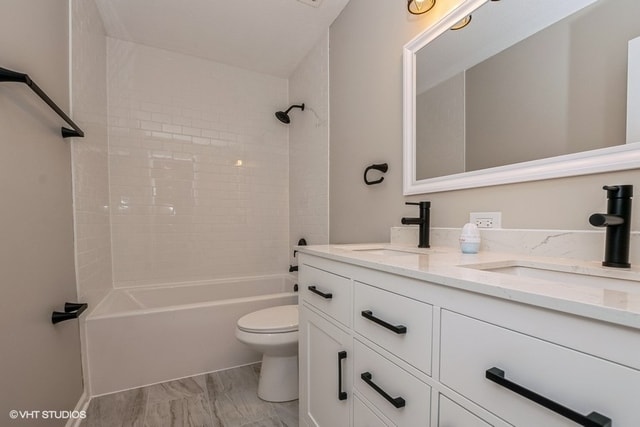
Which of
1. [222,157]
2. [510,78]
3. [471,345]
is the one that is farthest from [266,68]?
[471,345]

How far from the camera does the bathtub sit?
5.58ft

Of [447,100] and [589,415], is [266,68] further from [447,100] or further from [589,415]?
[589,415]

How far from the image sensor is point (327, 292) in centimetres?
104

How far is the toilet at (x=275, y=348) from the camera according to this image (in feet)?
5.08

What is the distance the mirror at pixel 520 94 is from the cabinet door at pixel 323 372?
0.77 m

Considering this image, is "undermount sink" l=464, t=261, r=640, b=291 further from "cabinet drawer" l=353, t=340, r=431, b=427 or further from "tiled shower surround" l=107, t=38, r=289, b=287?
"tiled shower surround" l=107, t=38, r=289, b=287

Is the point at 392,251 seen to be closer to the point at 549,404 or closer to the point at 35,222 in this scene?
the point at 549,404

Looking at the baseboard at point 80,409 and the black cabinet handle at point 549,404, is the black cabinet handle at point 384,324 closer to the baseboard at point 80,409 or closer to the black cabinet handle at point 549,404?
the black cabinet handle at point 549,404

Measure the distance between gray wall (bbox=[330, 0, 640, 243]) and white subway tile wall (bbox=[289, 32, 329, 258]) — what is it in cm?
13

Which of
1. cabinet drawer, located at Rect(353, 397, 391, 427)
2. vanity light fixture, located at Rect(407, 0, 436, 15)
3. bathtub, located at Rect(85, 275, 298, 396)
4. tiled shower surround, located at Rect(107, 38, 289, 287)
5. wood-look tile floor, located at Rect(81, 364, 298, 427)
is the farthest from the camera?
tiled shower surround, located at Rect(107, 38, 289, 287)

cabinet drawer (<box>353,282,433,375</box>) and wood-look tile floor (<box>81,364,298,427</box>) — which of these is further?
wood-look tile floor (<box>81,364,298,427</box>)

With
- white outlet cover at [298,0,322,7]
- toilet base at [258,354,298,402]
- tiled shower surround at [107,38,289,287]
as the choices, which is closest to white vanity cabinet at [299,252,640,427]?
toilet base at [258,354,298,402]

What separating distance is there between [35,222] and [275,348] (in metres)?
1.20

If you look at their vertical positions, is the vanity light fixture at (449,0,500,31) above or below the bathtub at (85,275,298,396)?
above
